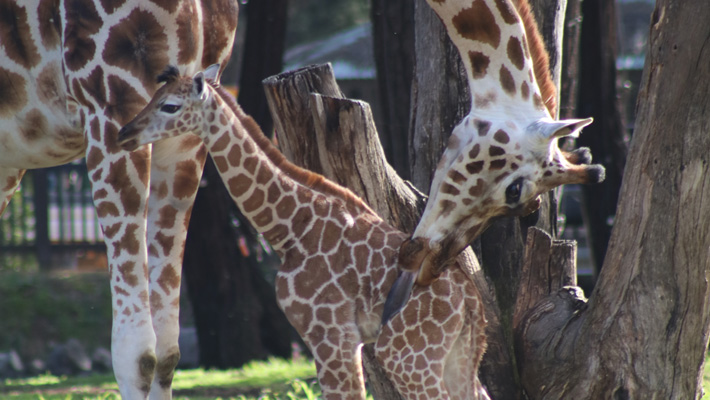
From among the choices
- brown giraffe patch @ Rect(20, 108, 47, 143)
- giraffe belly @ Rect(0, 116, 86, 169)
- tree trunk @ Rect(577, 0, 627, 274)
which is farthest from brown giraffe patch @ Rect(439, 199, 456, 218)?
tree trunk @ Rect(577, 0, 627, 274)

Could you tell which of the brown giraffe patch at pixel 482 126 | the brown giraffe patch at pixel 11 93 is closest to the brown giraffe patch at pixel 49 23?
the brown giraffe patch at pixel 11 93

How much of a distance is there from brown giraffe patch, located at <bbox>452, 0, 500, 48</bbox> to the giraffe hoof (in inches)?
39.3

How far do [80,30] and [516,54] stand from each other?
76.4 inches

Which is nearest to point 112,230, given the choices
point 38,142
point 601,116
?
point 38,142

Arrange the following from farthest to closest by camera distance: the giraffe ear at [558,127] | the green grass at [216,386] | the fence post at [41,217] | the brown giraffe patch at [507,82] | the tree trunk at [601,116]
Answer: the fence post at [41,217] < the tree trunk at [601,116] < the green grass at [216,386] < the brown giraffe patch at [507,82] < the giraffe ear at [558,127]

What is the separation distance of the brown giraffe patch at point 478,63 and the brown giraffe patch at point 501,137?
0.27 m

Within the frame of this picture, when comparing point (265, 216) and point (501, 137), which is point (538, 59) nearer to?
point (501, 137)

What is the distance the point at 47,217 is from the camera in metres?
11.8

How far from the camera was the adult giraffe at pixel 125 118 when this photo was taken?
12.5 ft

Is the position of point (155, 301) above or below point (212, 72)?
below

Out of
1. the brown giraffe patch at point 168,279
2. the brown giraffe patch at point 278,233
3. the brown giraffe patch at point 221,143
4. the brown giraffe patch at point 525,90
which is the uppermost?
the brown giraffe patch at point 525,90

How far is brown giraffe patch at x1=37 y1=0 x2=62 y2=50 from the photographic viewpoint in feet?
13.3

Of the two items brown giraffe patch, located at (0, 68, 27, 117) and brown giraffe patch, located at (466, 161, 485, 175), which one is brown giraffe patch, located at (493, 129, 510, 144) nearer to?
brown giraffe patch, located at (466, 161, 485, 175)

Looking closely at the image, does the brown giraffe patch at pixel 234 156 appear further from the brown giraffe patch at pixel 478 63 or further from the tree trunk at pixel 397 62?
the tree trunk at pixel 397 62
